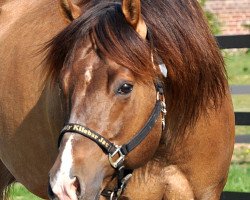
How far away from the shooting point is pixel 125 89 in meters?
3.77

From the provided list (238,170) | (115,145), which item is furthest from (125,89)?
(238,170)

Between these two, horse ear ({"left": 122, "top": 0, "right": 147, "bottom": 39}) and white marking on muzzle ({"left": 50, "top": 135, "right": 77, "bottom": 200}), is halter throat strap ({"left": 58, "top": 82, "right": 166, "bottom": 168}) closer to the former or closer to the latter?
white marking on muzzle ({"left": 50, "top": 135, "right": 77, "bottom": 200})

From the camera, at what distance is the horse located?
12.2 feet

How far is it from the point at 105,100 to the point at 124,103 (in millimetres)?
102

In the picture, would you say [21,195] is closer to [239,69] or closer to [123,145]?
[123,145]

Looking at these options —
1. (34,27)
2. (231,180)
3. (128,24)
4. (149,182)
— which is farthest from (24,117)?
(231,180)

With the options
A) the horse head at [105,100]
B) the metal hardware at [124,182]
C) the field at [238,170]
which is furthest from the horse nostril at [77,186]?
the field at [238,170]

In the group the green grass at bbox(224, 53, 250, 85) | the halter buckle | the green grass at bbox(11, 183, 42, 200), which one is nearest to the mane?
the halter buckle

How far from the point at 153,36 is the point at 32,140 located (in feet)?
4.42

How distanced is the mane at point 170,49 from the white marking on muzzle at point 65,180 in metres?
0.52

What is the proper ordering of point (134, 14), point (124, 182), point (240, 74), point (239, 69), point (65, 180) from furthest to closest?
point (239, 69), point (240, 74), point (124, 182), point (134, 14), point (65, 180)

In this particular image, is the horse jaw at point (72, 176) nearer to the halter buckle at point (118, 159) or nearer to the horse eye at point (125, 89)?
the halter buckle at point (118, 159)

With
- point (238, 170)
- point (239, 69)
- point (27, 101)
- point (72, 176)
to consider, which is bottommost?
point (239, 69)

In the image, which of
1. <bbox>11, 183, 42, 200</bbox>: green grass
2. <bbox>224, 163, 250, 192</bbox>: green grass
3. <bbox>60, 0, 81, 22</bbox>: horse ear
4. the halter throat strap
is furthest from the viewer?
<bbox>11, 183, 42, 200</bbox>: green grass
